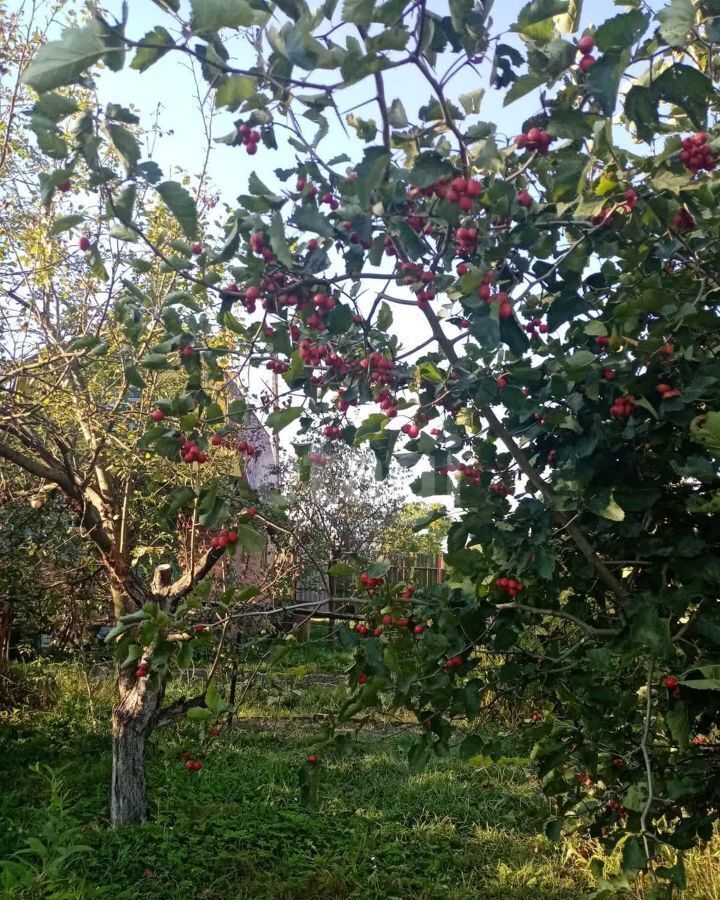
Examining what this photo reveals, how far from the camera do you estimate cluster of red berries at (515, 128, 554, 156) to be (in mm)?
1723

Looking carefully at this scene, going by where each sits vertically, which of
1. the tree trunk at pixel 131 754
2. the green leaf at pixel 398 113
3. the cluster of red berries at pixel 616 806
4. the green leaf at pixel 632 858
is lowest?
the tree trunk at pixel 131 754

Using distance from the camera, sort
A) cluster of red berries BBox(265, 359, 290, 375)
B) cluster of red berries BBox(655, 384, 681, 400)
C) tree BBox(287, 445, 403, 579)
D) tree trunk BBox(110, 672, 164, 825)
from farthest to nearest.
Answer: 1. tree BBox(287, 445, 403, 579)
2. tree trunk BBox(110, 672, 164, 825)
3. cluster of red berries BBox(265, 359, 290, 375)
4. cluster of red berries BBox(655, 384, 681, 400)

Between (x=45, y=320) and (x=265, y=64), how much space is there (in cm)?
349

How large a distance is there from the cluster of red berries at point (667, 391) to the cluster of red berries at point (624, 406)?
7 centimetres

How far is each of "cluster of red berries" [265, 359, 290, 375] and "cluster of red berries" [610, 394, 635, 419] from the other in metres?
0.91

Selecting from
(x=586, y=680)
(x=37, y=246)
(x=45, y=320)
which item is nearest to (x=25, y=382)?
(x=45, y=320)

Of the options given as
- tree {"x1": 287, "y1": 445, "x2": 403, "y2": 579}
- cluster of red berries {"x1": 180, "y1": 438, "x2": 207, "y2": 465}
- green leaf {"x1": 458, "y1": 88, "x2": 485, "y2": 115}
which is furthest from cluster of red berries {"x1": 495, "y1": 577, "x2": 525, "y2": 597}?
tree {"x1": 287, "y1": 445, "x2": 403, "y2": 579}

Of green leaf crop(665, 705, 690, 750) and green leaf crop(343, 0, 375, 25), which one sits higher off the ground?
green leaf crop(343, 0, 375, 25)

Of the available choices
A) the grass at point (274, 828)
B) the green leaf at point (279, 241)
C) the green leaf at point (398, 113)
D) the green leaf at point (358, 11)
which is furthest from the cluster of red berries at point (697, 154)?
the grass at point (274, 828)

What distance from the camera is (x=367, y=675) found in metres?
2.07

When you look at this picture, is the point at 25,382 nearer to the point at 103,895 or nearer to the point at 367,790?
the point at 103,895

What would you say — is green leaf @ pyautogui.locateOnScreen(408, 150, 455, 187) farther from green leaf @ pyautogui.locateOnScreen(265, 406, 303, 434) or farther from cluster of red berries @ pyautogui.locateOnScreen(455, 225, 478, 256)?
green leaf @ pyautogui.locateOnScreen(265, 406, 303, 434)

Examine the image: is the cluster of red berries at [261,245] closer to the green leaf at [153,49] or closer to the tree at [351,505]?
the green leaf at [153,49]

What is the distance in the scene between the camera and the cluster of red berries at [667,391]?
1808 millimetres
